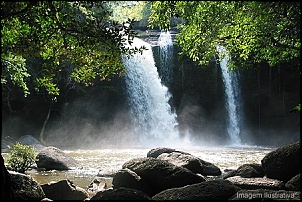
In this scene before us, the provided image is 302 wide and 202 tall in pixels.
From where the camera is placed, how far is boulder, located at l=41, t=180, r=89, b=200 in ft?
34.6

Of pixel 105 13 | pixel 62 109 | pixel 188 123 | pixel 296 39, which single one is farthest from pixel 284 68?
pixel 105 13

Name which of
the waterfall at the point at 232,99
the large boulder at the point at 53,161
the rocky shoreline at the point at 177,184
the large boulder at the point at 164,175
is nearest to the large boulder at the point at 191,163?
the rocky shoreline at the point at 177,184

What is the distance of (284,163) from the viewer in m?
10.9

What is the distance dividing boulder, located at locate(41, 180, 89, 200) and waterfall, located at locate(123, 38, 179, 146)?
23.6 m

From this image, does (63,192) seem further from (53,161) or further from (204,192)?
(53,161)

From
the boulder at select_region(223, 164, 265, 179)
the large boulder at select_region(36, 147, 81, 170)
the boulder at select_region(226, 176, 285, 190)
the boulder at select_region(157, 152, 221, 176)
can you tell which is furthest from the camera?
the large boulder at select_region(36, 147, 81, 170)

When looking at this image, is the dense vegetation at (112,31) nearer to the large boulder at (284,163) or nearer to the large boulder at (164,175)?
the large boulder at (284,163)

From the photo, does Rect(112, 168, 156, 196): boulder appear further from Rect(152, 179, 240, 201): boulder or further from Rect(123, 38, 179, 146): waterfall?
Rect(123, 38, 179, 146): waterfall

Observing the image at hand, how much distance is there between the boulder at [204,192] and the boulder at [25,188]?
321cm

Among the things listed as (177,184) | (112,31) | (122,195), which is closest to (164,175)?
(177,184)

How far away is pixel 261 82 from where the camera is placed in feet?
125

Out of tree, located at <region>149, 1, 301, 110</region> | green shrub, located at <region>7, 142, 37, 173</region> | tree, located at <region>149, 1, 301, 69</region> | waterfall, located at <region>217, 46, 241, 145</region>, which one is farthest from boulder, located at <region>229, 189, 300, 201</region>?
waterfall, located at <region>217, 46, 241, 145</region>

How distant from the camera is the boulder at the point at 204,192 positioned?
802cm

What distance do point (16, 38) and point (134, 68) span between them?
2928 centimetres
